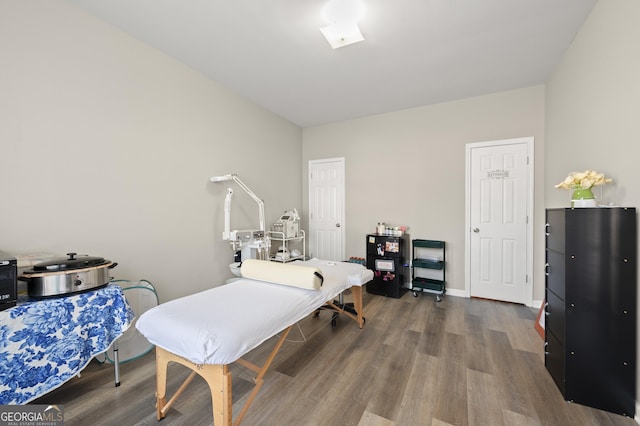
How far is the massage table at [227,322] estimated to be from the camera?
3.86 ft

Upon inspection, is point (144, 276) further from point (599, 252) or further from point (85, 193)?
point (599, 252)

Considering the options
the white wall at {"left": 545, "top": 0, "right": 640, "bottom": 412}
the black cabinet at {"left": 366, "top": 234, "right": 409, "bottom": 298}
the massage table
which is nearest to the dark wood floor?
the massage table

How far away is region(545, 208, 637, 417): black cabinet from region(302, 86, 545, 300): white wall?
6.11 ft

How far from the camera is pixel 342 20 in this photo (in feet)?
6.57

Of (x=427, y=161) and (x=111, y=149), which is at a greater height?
(x=427, y=161)

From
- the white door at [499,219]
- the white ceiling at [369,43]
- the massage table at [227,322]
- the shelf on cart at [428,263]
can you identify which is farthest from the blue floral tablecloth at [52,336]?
the white door at [499,219]

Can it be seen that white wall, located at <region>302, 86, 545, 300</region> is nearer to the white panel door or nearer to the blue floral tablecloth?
the white panel door

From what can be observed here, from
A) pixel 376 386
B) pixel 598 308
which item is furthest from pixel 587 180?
pixel 376 386

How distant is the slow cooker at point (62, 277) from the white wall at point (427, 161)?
343 centimetres

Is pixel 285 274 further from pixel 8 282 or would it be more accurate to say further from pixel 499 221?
pixel 499 221

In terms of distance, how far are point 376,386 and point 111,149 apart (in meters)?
2.83

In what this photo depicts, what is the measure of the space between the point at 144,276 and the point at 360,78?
3.13 metres

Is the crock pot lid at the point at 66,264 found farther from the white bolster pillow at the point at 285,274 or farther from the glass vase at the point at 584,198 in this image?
the glass vase at the point at 584,198

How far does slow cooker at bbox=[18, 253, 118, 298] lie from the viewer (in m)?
1.47
